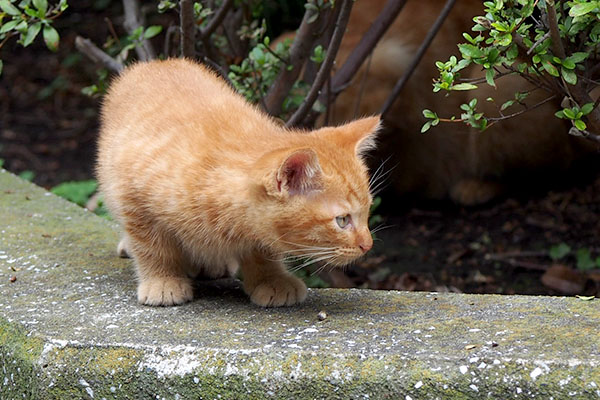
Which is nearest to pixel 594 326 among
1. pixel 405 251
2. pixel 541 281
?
pixel 541 281

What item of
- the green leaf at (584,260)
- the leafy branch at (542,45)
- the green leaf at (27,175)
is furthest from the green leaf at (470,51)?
the green leaf at (27,175)

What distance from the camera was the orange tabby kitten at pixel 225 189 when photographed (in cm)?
234

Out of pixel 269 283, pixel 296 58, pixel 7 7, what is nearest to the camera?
pixel 269 283

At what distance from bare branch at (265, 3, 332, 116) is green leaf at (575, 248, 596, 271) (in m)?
1.72

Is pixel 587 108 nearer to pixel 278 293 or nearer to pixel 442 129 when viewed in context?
pixel 278 293

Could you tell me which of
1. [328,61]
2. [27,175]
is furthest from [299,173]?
[27,175]

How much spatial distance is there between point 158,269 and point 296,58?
1296mm

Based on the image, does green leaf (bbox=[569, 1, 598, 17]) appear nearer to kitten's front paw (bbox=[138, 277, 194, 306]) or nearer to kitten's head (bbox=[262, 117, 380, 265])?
kitten's head (bbox=[262, 117, 380, 265])

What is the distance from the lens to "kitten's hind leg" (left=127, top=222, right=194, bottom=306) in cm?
262

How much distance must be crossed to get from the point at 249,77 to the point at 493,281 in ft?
5.30

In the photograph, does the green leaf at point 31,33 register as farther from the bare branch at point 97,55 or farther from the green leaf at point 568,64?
the green leaf at point 568,64

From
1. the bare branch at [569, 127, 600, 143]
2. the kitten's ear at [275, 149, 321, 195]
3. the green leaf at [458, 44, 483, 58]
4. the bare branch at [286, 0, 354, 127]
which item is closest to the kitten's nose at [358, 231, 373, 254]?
the kitten's ear at [275, 149, 321, 195]

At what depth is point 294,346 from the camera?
7.13 ft

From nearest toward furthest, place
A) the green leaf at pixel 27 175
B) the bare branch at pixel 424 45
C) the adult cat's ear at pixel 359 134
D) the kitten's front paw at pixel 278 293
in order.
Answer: the adult cat's ear at pixel 359 134 < the kitten's front paw at pixel 278 293 < the bare branch at pixel 424 45 < the green leaf at pixel 27 175
